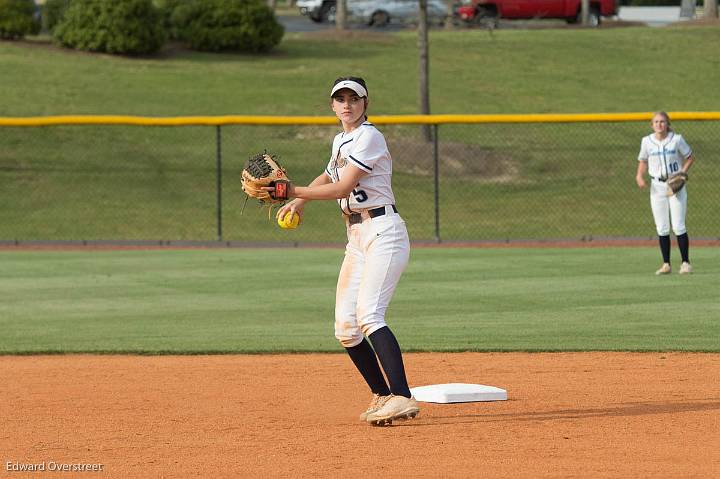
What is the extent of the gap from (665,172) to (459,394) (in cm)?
753

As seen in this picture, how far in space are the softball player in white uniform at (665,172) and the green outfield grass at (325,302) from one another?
1.55ft

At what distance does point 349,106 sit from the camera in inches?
279

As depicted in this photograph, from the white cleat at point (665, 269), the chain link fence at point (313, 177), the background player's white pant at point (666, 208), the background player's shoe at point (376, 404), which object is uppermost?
the background player's shoe at point (376, 404)

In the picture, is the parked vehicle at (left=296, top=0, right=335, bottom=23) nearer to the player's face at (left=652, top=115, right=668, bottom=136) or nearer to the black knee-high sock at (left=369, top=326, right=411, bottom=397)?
the player's face at (left=652, top=115, right=668, bottom=136)

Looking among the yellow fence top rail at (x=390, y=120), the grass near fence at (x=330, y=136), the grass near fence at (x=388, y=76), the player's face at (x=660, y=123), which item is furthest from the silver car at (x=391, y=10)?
the player's face at (x=660, y=123)

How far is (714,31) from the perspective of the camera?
4269cm

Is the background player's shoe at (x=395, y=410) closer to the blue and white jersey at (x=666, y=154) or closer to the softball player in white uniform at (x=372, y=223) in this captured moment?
the softball player in white uniform at (x=372, y=223)

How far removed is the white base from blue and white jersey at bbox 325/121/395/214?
4.94 ft

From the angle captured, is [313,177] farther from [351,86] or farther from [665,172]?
[351,86]

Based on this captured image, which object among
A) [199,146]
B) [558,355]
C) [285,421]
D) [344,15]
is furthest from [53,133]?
[285,421]

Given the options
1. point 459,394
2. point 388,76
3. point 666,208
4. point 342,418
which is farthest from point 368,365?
point 388,76

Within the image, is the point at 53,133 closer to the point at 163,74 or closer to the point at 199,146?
the point at 199,146

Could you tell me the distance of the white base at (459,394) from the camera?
7996 mm

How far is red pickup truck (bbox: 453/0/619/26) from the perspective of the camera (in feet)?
146
